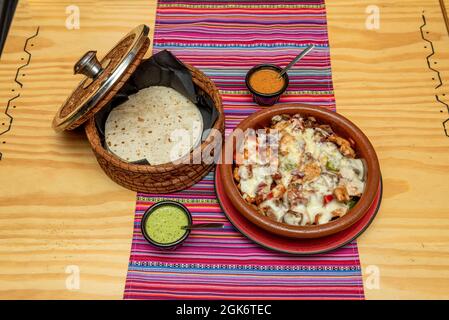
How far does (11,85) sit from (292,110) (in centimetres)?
173

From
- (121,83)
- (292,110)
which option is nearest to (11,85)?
(121,83)

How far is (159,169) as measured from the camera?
2021 millimetres

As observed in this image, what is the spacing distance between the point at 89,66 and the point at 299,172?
3.69ft

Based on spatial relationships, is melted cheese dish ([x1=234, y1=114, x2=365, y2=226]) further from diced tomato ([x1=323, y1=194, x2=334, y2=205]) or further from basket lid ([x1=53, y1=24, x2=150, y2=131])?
basket lid ([x1=53, y1=24, x2=150, y2=131])

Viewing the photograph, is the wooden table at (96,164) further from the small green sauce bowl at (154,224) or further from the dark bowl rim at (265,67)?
the dark bowl rim at (265,67)

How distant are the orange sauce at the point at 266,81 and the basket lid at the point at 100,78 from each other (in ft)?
2.27

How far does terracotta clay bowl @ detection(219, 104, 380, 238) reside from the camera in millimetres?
1896

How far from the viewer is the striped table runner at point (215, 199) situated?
2.04 meters

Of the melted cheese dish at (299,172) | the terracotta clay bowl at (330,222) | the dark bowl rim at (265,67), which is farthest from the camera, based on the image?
the dark bowl rim at (265,67)

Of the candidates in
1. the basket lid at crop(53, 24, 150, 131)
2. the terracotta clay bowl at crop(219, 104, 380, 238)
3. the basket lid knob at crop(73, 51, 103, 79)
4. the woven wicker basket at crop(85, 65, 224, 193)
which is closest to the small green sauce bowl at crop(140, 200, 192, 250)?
the woven wicker basket at crop(85, 65, 224, 193)

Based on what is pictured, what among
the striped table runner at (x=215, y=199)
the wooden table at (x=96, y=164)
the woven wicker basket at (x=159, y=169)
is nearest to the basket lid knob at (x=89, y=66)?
the woven wicker basket at (x=159, y=169)

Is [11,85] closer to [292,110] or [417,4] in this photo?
[292,110]

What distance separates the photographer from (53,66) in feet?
9.16

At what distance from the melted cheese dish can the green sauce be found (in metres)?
0.32
